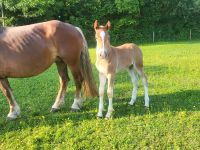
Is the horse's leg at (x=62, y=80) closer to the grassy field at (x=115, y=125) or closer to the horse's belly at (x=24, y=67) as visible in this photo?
the grassy field at (x=115, y=125)

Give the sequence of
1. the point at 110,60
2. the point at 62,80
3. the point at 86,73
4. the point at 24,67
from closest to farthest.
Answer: the point at 110,60, the point at 24,67, the point at 86,73, the point at 62,80

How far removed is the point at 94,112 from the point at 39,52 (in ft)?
5.66

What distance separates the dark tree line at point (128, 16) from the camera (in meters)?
34.5

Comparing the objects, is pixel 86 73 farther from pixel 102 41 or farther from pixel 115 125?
pixel 115 125

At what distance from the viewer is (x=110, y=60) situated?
694 centimetres

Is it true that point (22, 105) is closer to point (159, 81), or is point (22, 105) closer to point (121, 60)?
point (121, 60)

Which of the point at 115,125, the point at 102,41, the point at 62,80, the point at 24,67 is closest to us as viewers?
the point at 102,41

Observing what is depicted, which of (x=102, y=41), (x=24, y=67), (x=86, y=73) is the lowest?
(x=86, y=73)

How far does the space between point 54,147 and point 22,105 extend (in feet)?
8.91

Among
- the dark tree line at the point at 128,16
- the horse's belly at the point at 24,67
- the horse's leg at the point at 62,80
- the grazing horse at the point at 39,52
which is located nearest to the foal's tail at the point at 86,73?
the grazing horse at the point at 39,52

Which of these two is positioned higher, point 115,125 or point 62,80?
point 62,80

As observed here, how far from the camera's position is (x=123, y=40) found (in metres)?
35.2

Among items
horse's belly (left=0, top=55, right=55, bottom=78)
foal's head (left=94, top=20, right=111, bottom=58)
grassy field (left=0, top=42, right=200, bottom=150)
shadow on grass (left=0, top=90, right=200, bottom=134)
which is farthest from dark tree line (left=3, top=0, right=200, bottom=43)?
foal's head (left=94, top=20, right=111, bottom=58)

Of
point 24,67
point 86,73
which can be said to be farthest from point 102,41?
point 24,67
